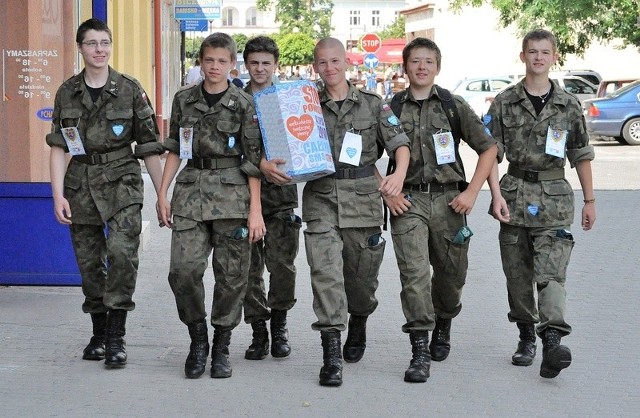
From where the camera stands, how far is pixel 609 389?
6531 mm

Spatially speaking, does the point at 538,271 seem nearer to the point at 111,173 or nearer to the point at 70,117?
the point at 111,173

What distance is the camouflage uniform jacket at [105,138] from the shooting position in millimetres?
6777

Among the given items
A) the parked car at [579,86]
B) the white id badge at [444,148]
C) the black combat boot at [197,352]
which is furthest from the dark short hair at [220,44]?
the parked car at [579,86]

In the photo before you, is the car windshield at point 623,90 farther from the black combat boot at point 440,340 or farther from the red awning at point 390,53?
the red awning at point 390,53

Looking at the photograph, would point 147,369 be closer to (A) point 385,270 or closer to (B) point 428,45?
(B) point 428,45

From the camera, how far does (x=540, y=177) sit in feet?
22.6

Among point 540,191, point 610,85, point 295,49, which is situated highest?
point 295,49

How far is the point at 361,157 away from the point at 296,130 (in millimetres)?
483

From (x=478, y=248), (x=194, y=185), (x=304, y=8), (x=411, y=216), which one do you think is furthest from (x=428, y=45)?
(x=304, y=8)

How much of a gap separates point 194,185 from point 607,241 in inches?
280

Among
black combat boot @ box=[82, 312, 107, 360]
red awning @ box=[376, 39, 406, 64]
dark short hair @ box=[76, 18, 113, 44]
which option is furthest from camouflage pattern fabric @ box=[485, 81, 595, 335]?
red awning @ box=[376, 39, 406, 64]

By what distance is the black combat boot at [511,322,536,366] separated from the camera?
703 cm

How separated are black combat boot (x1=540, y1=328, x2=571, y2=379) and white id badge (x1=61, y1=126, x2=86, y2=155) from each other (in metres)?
2.76

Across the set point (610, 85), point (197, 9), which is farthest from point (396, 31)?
point (610, 85)
